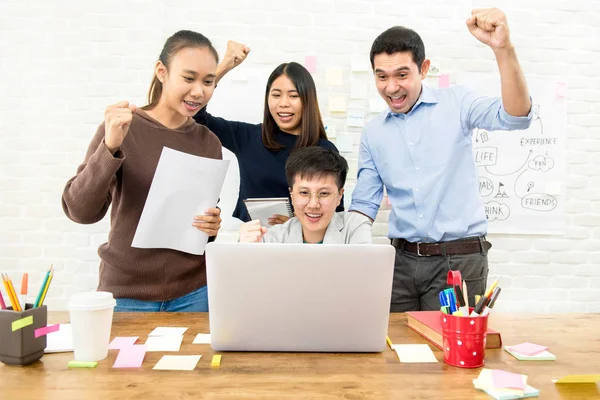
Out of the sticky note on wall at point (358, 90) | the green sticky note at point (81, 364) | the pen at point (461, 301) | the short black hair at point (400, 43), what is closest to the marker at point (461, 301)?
the pen at point (461, 301)

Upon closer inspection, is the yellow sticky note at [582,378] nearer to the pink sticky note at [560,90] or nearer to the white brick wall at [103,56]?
the white brick wall at [103,56]

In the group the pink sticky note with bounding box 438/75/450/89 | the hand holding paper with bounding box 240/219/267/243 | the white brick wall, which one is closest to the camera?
the hand holding paper with bounding box 240/219/267/243

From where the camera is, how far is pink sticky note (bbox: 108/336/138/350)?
1.06 meters

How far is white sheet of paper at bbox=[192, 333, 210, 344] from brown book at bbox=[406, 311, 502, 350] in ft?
1.72

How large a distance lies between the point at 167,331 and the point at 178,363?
0.73 ft

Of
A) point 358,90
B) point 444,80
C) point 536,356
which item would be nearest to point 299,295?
point 536,356

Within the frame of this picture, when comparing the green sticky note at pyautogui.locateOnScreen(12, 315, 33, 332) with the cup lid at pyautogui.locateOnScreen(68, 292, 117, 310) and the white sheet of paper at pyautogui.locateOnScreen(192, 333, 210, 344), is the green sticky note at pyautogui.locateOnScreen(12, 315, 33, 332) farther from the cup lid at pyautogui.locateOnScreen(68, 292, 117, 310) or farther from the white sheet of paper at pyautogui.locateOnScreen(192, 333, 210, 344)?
the white sheet of paper at pyautogui.locateOnScreen(192, 333, 210, 344)

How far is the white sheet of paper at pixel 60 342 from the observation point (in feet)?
3.42

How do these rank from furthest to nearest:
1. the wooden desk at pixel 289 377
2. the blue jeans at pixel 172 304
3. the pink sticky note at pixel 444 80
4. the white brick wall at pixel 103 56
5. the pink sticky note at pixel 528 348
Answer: the pink sticky note at pixel 444 80 → the white brick wall at pixel 103 56 → the blue jeans at pixel 172 304 → the pink sticky note at pixel 528 348 → the wooden desk at pixel 289 377

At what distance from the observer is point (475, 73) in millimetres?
2785

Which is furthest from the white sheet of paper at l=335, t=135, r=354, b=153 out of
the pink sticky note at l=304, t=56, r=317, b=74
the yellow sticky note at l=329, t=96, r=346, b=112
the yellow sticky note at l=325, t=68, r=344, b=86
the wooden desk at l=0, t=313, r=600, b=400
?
the wooden desk at l=0, t=313, r=600, b=400

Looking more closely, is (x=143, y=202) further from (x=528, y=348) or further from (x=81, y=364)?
(x=528, y=348)

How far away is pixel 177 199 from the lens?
1427 millimetres

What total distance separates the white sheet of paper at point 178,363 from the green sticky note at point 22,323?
10.7 inches
